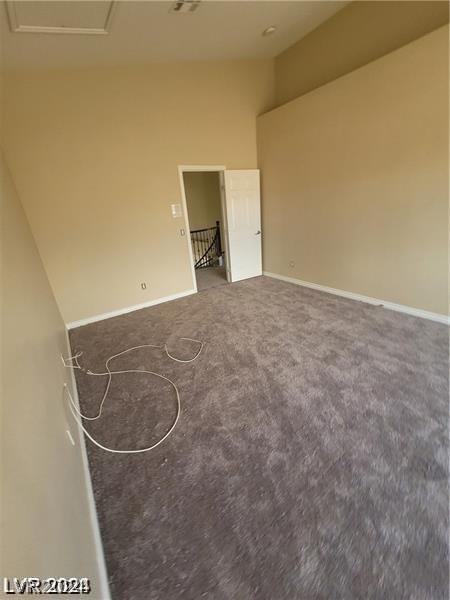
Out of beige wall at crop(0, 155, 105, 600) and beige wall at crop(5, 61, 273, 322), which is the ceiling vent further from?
beige wall at crop(0, 155, 105, 600)

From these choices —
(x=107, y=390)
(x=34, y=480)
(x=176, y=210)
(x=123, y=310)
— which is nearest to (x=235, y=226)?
(x=176, y=210)

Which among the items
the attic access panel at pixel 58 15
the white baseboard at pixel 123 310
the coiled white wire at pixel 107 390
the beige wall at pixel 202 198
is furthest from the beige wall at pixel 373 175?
the beige wall at pixel 202 198

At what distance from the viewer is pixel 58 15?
205cm

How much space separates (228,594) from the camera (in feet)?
3.43

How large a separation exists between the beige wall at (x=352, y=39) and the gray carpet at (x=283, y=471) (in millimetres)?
3338

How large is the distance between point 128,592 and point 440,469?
1715mm

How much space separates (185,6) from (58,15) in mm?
1114

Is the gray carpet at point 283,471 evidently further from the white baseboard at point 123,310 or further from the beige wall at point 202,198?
the beige wall at point 202,198

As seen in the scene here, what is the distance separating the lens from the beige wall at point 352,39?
2703 millimetres

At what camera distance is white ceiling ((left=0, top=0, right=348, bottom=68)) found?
83.4 inches

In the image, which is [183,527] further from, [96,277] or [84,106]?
[84,106]

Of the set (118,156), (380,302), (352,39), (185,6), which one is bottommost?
(380,302)

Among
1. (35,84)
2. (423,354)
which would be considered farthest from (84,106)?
(423,354)

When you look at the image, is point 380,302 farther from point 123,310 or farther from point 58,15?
point 58,15
